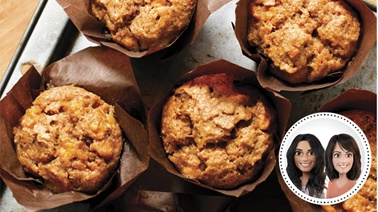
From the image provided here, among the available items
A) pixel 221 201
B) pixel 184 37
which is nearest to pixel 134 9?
pixel 184 37

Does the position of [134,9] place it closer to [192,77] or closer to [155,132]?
[192,77]

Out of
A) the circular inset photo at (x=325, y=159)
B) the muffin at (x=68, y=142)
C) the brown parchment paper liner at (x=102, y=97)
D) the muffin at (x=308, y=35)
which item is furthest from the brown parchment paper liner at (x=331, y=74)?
the muffin at (x=68, y=142)

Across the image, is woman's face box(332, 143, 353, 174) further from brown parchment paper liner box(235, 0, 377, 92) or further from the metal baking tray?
the metal baking tray

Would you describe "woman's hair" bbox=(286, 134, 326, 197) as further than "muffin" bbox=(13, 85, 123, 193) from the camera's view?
No

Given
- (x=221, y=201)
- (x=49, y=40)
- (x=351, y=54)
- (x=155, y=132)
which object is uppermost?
(x=49, y=40)

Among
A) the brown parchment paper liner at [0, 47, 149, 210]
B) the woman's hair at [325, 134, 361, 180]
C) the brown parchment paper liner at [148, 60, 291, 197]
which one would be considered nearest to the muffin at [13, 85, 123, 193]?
the brown parchment paper liner at [0, 47, 149, 210]

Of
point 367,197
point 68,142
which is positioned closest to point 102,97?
point 68,142
